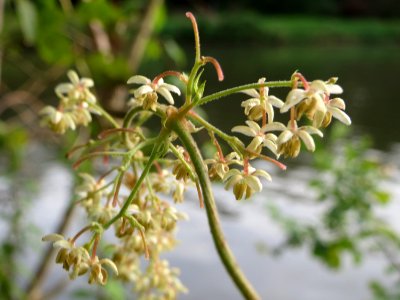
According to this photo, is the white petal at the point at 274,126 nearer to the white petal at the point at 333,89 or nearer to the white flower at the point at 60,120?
the white petal at the point at 333,89

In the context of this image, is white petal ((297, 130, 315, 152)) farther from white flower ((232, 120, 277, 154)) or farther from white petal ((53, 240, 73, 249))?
white petal ((53, 240, 73, 249))

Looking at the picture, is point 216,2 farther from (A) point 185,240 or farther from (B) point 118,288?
(B) point 118,288

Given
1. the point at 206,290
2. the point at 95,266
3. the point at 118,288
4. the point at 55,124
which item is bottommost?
the point at 95,266

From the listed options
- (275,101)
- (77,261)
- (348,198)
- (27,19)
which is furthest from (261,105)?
(348,198)

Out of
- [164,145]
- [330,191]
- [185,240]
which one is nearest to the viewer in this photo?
[164,145]

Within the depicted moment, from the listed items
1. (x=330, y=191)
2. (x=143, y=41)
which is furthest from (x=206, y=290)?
(x=143, y=41)

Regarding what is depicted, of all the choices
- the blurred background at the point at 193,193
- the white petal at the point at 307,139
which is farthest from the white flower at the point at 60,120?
the blurred background at the point at 193,193

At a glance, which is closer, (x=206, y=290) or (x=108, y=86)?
(x=108, y=86)

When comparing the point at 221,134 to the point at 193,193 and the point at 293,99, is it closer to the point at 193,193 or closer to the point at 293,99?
the point at 293,99
